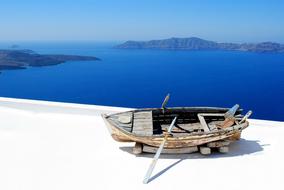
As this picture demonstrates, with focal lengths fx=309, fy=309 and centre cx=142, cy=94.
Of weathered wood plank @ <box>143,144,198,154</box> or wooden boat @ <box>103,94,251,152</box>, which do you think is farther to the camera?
weathered wood plank @ <box>143,144,198,154</box>

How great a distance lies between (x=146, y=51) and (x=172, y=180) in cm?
4217

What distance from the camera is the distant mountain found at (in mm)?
32706

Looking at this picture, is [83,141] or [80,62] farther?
[80,62]

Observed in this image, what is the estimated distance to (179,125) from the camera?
302cm

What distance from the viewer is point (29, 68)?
30031 millimetres

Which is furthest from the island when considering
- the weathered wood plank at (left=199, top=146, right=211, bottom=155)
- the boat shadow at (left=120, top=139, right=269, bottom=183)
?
the weathered wood plank at (left=199, top=146, right=211, bottom=155)

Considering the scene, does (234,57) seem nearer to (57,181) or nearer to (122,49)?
(122,49)

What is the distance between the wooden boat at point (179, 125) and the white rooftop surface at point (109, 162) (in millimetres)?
188

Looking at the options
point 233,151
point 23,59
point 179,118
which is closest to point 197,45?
point 23,59

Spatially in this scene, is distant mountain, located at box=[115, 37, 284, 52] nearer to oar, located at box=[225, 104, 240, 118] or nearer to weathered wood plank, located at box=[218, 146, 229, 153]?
oar, located at box=[225, 104, 240, 118]

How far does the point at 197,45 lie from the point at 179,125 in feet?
119

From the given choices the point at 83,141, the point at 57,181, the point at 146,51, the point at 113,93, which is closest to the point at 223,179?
the point at 57,181

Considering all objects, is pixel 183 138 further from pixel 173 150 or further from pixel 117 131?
Result: pixel 117 131

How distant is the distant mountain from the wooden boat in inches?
1272
